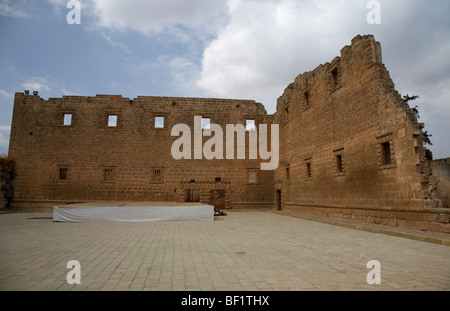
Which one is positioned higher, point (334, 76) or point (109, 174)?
point (334, 76)

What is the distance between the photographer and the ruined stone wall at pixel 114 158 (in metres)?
19.0

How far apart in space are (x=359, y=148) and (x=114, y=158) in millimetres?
15121

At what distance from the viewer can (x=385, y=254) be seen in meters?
5.45

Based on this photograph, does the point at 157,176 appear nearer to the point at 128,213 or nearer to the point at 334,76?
the point at 128,213

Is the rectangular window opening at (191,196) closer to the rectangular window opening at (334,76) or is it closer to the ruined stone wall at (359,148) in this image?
the ruined stone wall at (359,148)

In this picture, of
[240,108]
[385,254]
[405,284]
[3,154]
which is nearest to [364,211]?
[385,254]

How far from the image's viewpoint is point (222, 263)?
4699 mm

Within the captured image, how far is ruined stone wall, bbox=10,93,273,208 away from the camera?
62.3 ft

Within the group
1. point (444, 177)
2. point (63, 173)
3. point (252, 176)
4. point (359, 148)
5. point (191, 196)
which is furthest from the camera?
point (191, 196)

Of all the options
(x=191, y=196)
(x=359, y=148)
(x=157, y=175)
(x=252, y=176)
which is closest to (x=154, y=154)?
(x=157, y=175)

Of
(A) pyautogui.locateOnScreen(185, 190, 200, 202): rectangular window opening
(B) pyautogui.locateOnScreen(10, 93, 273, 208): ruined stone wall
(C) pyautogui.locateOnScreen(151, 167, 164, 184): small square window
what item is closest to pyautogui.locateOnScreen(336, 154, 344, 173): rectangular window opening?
(B) pyautogui.locateOnScreen(10, 93, 273, 208): ruined stone wall

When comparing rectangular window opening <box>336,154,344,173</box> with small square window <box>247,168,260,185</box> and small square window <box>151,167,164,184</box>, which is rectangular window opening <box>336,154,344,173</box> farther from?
small square window <box>151,167,164,184</box>

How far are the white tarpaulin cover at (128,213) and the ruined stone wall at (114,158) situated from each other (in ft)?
21.5

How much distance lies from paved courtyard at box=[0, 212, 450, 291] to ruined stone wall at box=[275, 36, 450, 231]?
8.27 ft
